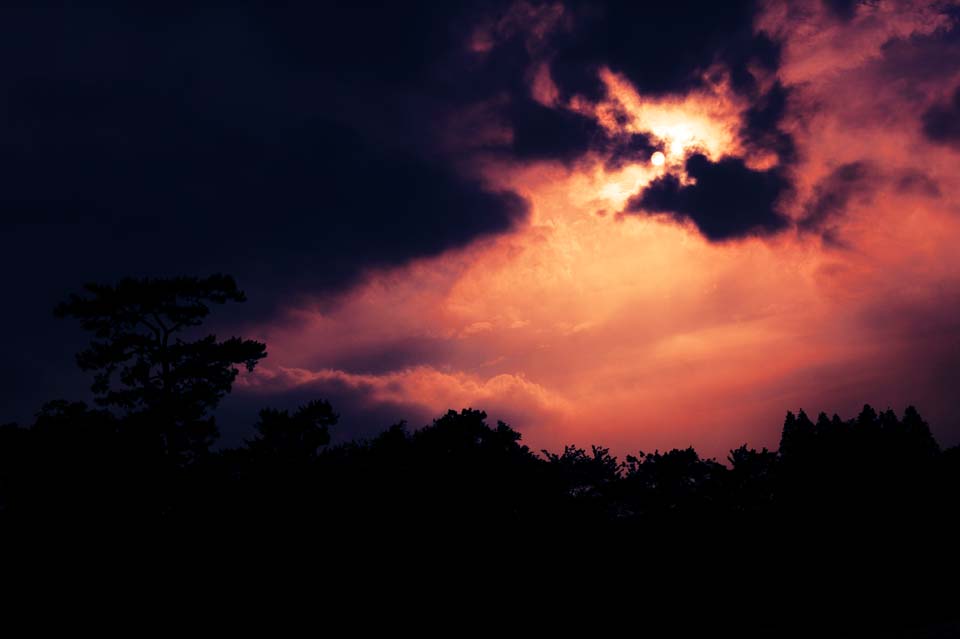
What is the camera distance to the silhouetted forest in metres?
21.6

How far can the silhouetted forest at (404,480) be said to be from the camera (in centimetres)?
2164

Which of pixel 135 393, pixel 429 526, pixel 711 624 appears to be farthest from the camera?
pixel 135 393

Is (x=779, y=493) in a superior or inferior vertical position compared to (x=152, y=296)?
inferior

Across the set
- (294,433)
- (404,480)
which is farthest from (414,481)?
(294,433)

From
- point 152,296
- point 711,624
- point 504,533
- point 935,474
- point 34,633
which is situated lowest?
point 711,624

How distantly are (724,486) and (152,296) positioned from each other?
35.0 meters

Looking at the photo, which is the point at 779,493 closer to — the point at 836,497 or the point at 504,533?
the point at 836,497

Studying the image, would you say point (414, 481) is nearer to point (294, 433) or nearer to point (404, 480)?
point (404, 480)

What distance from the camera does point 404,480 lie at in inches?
981

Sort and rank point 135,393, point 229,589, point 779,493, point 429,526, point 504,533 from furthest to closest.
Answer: point 779,493 → point 135,393 → point 504,533 → point 429,526 → point 229,589

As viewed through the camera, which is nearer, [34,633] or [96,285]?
[34,633]

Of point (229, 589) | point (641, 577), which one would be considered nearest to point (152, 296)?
point (229, 589)

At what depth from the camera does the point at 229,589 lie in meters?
20.3

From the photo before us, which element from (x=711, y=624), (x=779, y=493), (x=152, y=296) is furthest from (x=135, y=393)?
(x=779, y=493)
